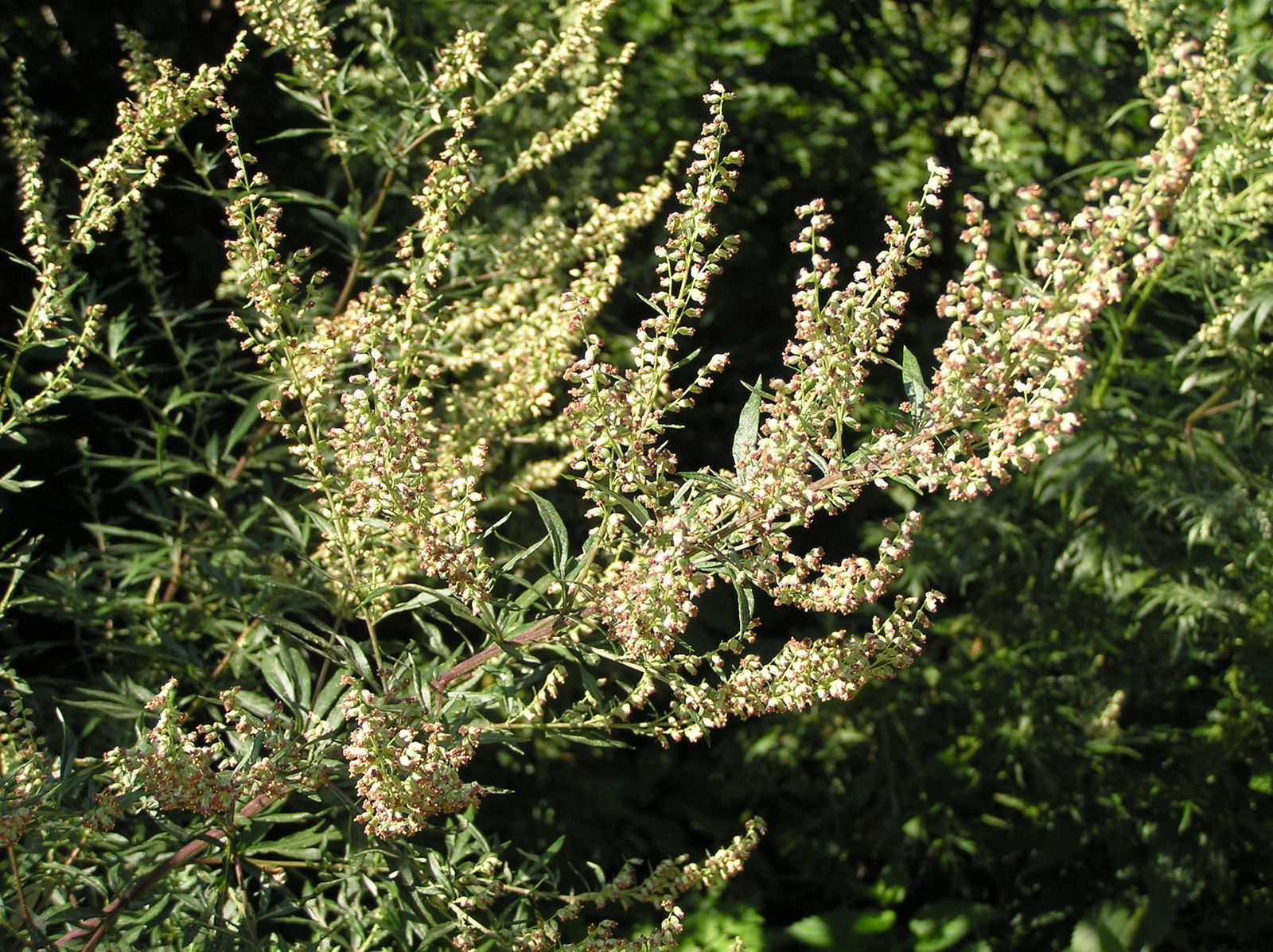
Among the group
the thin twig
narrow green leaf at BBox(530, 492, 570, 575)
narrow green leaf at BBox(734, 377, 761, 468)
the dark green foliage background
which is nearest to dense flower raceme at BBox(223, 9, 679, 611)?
narrow green leaf at BBox(530, 492, 570, 575)

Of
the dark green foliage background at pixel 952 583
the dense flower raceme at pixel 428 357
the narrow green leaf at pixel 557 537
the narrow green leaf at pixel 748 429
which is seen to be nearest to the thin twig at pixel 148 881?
the dense flower raceme at pixel 428 357

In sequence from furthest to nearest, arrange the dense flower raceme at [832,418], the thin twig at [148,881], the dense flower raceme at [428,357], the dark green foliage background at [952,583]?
the dark green foliage background at [952,583]
the thin twig at [148,881]
the dense flower raceme at [428,357]
the dense flower raceme at [832,418]

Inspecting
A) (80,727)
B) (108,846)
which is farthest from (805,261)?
(108,846)

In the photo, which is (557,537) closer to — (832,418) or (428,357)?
(832,418)

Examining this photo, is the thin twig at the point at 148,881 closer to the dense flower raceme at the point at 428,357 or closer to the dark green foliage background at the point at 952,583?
the dense flower raceme at the point at 428,357

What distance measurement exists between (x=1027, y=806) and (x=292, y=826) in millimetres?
2318

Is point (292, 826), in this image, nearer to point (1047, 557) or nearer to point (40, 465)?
point (40, 465)

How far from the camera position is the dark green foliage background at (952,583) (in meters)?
3.19

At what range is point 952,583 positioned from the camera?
371 centimetres

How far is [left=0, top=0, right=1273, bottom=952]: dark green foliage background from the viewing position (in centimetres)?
319

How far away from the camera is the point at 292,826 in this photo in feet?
8.40

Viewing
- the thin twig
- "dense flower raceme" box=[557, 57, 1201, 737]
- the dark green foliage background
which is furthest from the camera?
the dark green foliage background

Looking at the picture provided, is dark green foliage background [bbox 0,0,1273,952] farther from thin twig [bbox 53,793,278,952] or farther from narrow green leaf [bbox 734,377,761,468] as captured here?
narrow green leaf [bbox 734,377,761,468]

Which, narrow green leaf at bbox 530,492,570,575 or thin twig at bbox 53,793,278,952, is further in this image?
thin twig at bbox 53,793,278,952
